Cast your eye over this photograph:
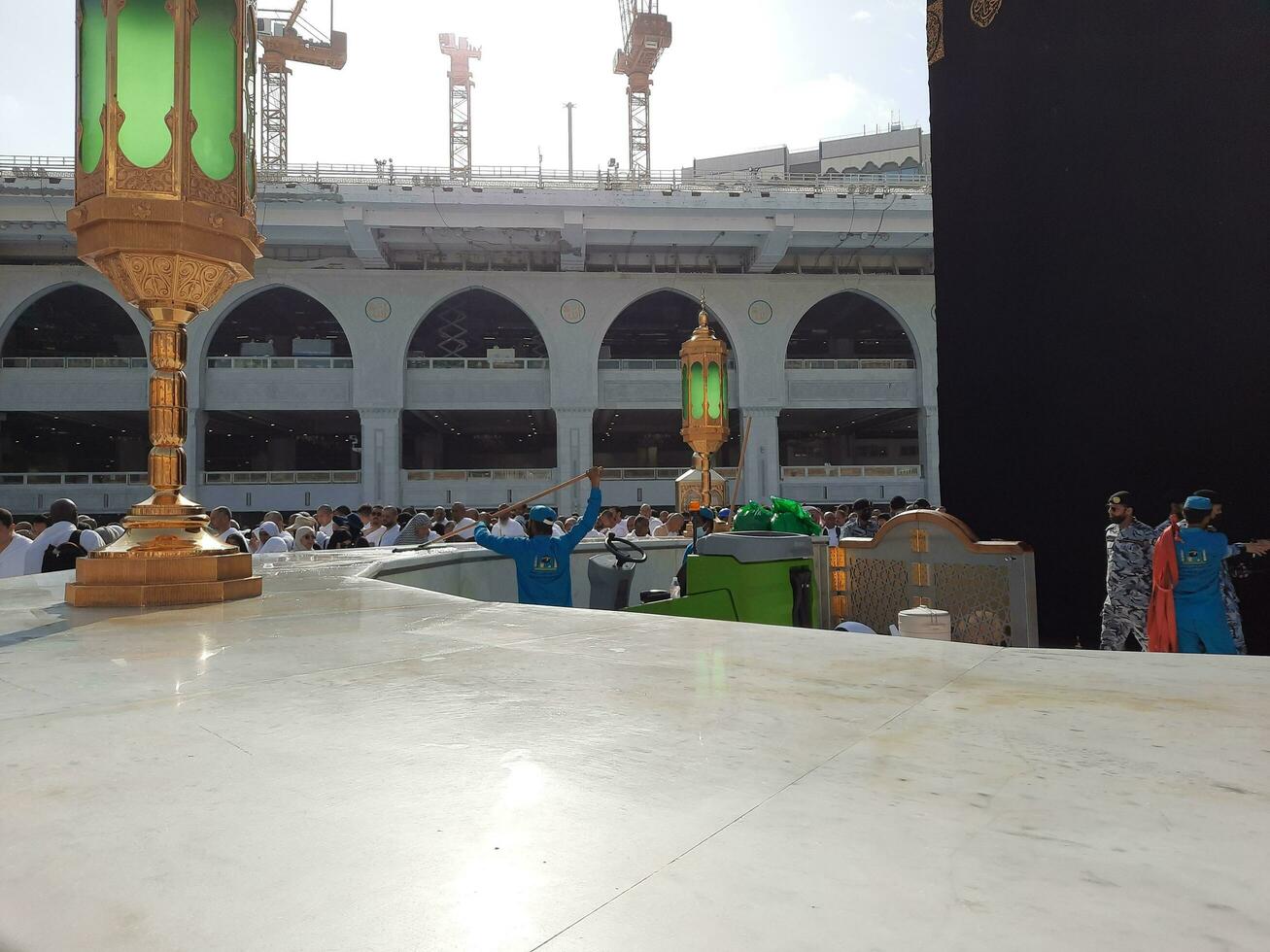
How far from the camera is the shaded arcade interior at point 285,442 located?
100 feet

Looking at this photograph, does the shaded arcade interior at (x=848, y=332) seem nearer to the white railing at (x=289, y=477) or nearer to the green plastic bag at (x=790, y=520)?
the white railing at (x=289, y=477)

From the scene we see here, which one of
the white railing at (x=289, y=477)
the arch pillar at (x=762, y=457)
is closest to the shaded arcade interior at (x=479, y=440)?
the white railing at (x=289, y=477)

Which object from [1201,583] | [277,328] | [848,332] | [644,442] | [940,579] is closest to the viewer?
[1201,583]

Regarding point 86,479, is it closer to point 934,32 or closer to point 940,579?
point 934,32

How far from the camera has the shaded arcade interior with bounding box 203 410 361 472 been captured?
3062 cm

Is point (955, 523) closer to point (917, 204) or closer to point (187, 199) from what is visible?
point (187, 199)

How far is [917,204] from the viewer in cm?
2375

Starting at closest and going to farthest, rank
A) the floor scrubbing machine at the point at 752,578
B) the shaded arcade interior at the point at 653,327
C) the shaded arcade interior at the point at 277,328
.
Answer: the floor scrubbing machine at the point at 752,578 < the shaded arcade interior at the point at 277,328 < the shaded arcade interior at the point at 653,327

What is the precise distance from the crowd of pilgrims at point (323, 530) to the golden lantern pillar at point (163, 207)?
2.05 metres

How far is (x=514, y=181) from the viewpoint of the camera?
2373 centimetres

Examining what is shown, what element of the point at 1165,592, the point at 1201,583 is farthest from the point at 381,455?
the point at 1201,583

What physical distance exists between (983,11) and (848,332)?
27730 millimetres

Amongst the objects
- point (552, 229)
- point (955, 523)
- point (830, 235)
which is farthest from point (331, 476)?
point (955, 523)

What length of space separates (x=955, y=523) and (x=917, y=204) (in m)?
20.4
